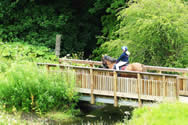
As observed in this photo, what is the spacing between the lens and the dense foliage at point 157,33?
16938mm

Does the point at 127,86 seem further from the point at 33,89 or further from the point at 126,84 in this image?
the point at 33,89

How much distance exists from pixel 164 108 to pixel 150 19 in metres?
7.04

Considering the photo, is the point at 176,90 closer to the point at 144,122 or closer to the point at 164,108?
the point at 164,108

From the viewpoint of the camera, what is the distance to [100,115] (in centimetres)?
1575

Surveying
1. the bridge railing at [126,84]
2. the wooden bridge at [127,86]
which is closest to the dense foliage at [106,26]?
the wooden bridge at [127,86]

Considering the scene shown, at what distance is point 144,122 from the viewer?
10211 mm

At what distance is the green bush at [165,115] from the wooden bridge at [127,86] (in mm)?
1562

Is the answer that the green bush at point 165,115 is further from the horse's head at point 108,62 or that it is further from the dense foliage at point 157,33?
the dense foliage at point 157,33

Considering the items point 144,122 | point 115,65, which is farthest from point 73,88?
point 144,122

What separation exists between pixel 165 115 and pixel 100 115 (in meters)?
5.51

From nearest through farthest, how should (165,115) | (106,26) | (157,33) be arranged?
(165,115) < (157,33) < (106,26)

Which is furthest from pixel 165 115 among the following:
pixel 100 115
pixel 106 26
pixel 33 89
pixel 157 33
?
pixel 106 26

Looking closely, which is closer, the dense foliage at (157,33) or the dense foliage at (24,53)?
the dense foliage at (157,33)

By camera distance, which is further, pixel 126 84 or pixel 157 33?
pixel 157 33
